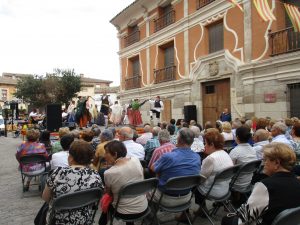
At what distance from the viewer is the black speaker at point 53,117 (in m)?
12.8

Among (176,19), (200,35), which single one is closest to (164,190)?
(200,35)

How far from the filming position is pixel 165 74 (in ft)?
61.2

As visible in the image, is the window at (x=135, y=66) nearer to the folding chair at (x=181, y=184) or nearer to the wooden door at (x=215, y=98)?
the wooden door at (x=215, y=98)

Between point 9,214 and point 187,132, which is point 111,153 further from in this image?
point 9,214

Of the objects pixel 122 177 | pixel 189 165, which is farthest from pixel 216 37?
pixel 122 177

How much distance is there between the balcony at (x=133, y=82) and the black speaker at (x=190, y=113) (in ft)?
22.8

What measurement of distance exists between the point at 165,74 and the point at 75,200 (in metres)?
16.1

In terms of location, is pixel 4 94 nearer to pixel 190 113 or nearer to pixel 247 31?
pixel 190 113

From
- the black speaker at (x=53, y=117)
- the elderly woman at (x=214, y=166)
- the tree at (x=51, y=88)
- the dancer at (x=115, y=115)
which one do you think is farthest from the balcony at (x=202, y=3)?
the tree at (x=51, y=88)

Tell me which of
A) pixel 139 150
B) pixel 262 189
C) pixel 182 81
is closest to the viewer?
pixel 262 189

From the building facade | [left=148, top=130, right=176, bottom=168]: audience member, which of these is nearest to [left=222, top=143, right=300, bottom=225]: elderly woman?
[left=148, top=130, right=176, bottom=168]: audience member

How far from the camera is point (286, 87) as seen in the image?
1113cm

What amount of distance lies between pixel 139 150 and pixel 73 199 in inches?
102

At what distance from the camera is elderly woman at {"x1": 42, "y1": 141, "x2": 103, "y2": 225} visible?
10.0 feet
